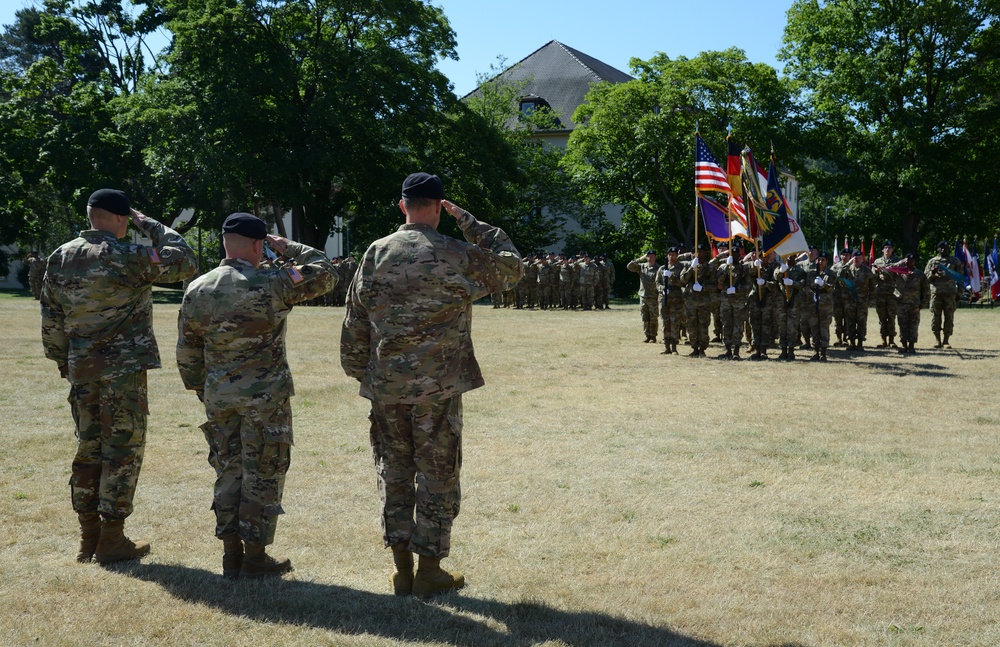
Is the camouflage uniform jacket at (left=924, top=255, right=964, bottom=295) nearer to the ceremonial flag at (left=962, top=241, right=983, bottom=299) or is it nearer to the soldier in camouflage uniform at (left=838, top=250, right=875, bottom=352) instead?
the soldier in camouflage uniform at (left=838, top=250, right=875, bottom=352)

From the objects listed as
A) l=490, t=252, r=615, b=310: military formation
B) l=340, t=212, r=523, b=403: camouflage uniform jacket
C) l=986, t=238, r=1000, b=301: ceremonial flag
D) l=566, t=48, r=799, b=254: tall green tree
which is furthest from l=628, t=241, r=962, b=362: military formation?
l=566, t=48, r=799, b=254: tall green tree

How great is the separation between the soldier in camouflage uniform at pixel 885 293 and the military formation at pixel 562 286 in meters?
14.7

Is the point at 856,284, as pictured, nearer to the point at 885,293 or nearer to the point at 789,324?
the point at 885,293

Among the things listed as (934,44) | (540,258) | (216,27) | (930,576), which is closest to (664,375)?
(930,576)

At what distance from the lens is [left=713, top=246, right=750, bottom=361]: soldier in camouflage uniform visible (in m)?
15.9

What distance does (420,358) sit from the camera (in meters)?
4.62

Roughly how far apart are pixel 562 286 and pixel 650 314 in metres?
14.1

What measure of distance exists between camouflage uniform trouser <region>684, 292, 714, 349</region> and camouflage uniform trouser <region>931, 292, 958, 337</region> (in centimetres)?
512

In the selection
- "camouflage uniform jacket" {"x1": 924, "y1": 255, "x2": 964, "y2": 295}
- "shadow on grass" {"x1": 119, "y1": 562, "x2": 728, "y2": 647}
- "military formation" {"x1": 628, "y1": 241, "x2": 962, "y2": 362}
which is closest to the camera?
"shadow on grass" {"x1": 119, "y1": 562, "x2": 728, "y2": 647}

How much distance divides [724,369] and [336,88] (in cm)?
2539

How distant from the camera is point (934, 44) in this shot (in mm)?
38719

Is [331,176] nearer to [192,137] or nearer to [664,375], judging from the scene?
[192,137]

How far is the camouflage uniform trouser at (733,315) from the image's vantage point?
627 inches

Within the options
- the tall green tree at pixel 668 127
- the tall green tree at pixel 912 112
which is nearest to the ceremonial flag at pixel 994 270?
the tall green tree at pixel 912 112
